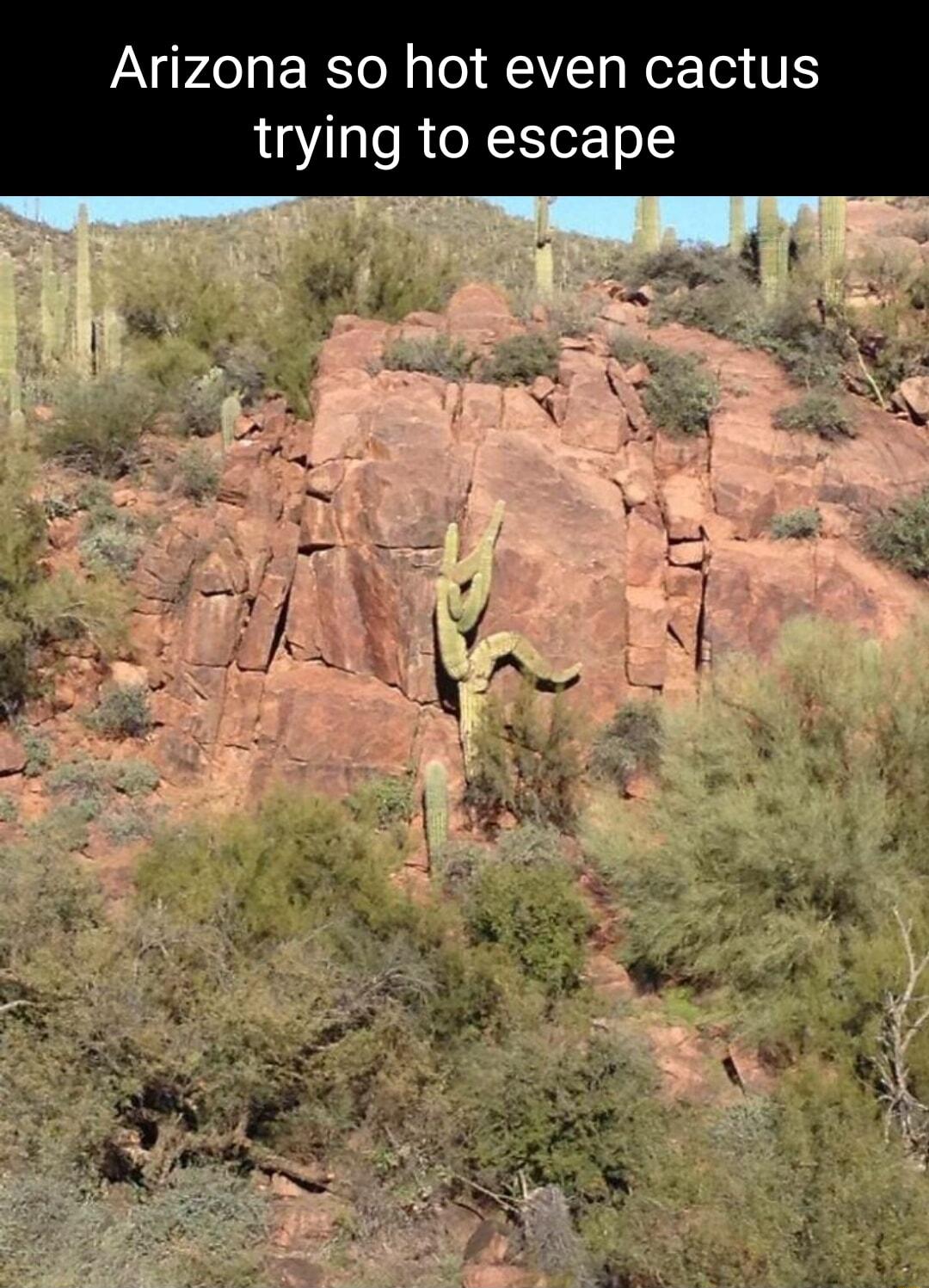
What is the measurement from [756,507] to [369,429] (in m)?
5.16

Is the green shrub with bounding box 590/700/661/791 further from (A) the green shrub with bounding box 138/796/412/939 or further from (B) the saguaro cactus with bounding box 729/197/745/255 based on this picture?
(B) the saguaro cactus with bounding box 729/197/745/255

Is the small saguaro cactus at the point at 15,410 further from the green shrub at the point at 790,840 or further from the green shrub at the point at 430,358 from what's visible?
the green shrub at the point at 790,840

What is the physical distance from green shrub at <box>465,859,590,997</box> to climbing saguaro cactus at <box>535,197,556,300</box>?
39.3 ft

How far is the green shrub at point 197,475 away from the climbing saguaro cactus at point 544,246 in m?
6.74

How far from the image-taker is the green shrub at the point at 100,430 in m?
18.8

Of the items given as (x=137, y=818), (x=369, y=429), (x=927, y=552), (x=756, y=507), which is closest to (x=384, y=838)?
(x=137, y=818)

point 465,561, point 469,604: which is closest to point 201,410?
point 465,561

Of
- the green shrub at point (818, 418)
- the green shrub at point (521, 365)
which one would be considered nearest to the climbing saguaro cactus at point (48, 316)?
the green shrub at point (521, 365)

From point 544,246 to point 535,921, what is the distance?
13.9 metres

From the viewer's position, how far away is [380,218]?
23.7 m

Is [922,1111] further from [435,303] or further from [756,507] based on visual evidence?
[435,303]

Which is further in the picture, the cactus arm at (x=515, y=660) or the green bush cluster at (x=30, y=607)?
the green bush cluster at (x=30, y=607)

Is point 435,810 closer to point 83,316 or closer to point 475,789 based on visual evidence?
point 475,789

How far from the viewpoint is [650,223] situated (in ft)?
75.7
